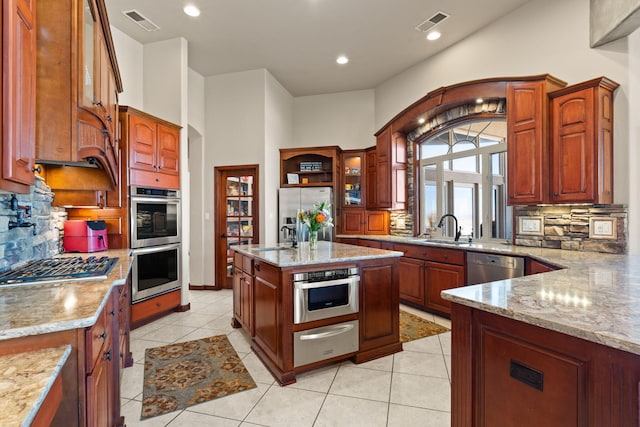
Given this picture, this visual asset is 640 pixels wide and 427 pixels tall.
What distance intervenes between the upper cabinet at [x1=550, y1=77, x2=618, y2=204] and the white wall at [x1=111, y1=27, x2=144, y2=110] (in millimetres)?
4878

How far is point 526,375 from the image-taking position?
43.4 inches

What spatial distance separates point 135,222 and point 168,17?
2.48 meters

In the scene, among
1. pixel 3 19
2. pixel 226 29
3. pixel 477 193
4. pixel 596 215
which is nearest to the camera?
pixel 3 19

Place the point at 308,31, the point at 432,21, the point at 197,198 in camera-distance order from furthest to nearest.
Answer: the point at 197,198
the point at 308,31
the point at 432,21

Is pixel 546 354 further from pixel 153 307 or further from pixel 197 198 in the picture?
pixel 197 198

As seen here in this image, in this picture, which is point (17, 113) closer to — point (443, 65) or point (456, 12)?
point (456, 12)

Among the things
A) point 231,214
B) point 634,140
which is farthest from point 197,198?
point 634,140

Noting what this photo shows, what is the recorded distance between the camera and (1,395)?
2.19 ft

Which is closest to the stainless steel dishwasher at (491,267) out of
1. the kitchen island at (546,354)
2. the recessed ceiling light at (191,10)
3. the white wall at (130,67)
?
the kitchen island at (546,354)

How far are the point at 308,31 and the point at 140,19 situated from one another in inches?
80.6

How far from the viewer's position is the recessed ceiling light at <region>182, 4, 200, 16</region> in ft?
11.4

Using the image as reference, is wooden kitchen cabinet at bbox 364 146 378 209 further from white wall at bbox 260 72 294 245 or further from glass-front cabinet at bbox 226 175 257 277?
glass-front cabinet at bbox 226 175 257 277

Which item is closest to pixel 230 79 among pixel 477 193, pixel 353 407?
pixel 477 193

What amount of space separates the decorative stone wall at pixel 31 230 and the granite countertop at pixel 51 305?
51cm
